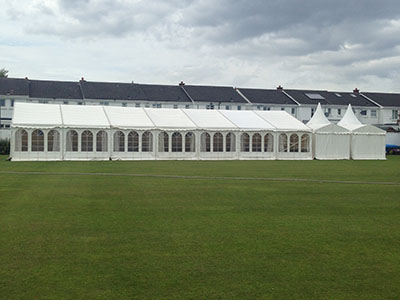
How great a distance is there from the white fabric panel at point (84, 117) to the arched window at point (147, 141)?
249cm

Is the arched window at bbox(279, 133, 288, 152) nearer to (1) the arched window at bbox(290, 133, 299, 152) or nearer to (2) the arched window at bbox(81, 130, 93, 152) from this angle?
(1) the arched window at bbox(290, 133, 299, 152)

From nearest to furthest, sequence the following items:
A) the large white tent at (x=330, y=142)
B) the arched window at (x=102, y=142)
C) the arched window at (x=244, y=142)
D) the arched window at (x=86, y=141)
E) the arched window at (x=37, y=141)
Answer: the arched window at (x=37, y=141), the arched window at (x=86, y=141), the arched window at (x=102, y=142), the arched window at (x=244, y=142), the large white tent at (x=330, y=142)

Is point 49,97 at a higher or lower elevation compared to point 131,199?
higher

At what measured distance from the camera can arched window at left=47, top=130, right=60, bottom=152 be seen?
94.1 feet

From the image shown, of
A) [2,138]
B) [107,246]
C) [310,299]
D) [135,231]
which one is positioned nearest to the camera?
[310,299]

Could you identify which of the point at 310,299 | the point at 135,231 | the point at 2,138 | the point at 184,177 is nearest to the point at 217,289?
the point at 310,299

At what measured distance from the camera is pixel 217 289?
17.1 ft

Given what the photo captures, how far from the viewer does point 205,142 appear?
31703 millimetres

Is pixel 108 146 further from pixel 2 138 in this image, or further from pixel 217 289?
pixel 217 289

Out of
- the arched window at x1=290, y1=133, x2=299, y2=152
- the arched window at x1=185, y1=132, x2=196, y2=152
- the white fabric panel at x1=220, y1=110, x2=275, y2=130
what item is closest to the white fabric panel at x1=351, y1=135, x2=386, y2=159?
the arched window at x1=290, y1=133, x2=299, y2=152

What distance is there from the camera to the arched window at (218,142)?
105 feet

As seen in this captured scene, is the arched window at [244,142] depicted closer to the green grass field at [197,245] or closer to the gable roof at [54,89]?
the green grass field at [197,245]

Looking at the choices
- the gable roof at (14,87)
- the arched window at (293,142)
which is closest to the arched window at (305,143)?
the arched window at (293,142)

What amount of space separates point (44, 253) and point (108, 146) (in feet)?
75.5
